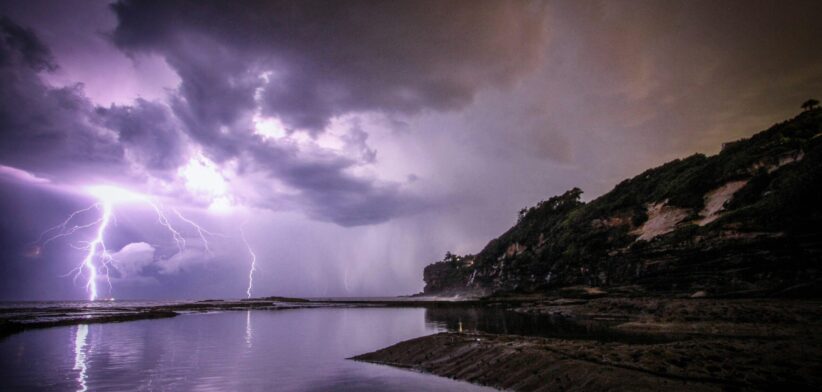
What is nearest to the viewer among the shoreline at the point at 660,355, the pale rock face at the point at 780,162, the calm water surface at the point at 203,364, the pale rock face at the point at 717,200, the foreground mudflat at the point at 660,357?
the foreground mudflat at the point at 660,357

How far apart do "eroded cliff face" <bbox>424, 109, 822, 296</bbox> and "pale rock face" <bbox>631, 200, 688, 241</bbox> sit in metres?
0.24

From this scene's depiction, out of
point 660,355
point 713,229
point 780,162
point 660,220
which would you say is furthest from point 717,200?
point 660,355

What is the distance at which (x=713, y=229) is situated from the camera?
47.9m

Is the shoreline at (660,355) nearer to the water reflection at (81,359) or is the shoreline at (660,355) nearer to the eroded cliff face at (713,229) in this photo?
the eroded cliff face at (713,229)

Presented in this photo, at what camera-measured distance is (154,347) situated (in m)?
30.2

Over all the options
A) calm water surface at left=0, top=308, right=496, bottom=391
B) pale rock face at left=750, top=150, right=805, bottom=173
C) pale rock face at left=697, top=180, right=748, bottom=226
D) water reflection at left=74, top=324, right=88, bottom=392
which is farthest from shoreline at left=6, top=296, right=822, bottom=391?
pale rock face at left=750, top=150, right=805, bottom=173

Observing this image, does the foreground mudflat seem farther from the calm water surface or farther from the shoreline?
the calm water surface

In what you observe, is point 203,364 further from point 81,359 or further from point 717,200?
point 717,200

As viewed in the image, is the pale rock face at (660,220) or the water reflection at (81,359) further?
the pale rock face at (660,220)

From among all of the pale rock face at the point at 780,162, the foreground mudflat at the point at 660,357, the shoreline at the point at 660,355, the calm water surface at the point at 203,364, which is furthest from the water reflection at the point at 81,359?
the pale rock face at the point at 780,162

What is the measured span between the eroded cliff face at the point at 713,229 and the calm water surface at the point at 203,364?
35.8 m

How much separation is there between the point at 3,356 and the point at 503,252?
4847 inches

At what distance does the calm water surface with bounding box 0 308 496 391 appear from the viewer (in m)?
17.9

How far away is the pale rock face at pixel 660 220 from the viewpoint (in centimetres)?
5971
